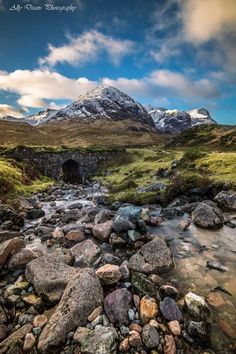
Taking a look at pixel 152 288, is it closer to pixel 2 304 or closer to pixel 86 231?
pixel 2 304

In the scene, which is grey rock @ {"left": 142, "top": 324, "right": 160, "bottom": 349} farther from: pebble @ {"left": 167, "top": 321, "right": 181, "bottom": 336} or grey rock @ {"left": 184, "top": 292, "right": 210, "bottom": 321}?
grey rock @ {"left": 184, "top": 292, "right": 210, "bottom": 321}

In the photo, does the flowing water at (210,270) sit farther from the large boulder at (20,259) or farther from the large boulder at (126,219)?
the large boulder at (20,259)

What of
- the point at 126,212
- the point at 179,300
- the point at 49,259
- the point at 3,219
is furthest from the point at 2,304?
the point at 3,219

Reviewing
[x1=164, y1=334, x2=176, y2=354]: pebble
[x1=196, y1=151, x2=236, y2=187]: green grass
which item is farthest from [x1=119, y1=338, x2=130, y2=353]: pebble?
[x1=196, y1=151, x2=236, y2=187]: green grass

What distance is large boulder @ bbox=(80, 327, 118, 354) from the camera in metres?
5.43

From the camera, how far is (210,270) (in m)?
8.97

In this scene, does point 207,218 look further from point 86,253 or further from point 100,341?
point 100,341

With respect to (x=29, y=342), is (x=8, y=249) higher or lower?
higher

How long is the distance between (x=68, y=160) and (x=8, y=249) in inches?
1387

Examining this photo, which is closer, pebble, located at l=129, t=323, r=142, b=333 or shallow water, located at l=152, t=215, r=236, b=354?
pebble, located at l=129, t=323, r=142, b=333

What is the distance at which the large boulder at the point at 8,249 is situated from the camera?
8.98 metres

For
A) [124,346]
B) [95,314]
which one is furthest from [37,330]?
[124,346]

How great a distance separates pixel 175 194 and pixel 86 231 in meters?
9.62

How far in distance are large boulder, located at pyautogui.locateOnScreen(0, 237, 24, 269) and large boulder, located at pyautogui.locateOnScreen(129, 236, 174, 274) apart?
428 cm
